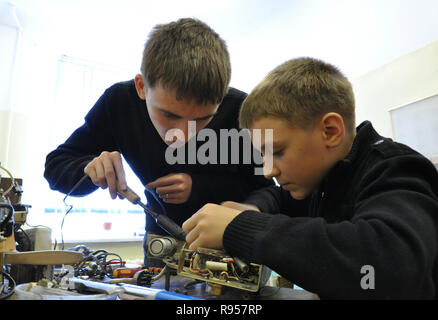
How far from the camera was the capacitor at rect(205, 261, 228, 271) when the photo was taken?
1.91ft

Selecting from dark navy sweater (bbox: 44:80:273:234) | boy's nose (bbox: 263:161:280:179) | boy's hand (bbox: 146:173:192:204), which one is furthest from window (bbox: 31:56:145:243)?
boy's nose (bbox: 263:161:280:179)

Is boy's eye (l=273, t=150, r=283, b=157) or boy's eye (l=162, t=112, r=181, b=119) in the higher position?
boy's eye (l=162, t=112, r=181, b=119)

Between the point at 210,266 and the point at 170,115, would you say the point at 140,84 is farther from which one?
the point at 210,266

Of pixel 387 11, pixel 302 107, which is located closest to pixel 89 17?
pixel 387 11

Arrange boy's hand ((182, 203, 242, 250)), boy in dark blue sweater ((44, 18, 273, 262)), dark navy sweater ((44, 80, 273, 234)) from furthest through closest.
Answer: dark navy sweater ((44, 80, 273, 234)), boy in dark blue sweater ((44, 18, 273, 262)), boy's hand ((182, 203, 242, 250))

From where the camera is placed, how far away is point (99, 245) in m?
2.71

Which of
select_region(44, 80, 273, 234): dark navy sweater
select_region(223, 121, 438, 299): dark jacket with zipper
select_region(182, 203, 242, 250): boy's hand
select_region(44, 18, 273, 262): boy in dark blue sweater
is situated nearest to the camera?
select_region(223, 121, 438, 299): dark jacket with zipper

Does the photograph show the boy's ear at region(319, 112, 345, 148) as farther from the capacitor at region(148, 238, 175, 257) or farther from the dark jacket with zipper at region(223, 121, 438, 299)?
the capacitor at region(148, 238, 175, 257)

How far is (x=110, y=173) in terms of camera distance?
0.80 metres

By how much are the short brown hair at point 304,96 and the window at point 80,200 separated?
220 cm

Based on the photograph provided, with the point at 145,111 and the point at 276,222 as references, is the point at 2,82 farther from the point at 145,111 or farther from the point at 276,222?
the point at 276,222

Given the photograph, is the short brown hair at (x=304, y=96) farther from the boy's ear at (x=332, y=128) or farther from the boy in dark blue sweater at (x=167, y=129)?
the boy in dark blue sweater at (x=167, y=129)

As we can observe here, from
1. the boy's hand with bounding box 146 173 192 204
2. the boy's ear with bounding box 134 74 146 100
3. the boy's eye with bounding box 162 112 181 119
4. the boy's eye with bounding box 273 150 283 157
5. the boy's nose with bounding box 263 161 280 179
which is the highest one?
the boy's ear with bounding box 134 74 146 100
